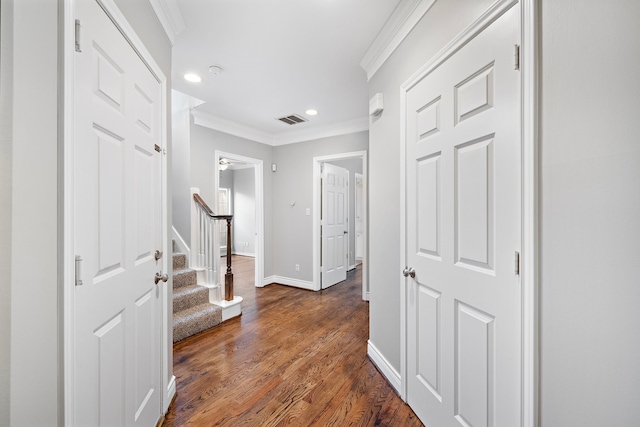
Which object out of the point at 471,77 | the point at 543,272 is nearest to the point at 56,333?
the point at 543,272

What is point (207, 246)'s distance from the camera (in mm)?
3391

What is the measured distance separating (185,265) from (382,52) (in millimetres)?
3314

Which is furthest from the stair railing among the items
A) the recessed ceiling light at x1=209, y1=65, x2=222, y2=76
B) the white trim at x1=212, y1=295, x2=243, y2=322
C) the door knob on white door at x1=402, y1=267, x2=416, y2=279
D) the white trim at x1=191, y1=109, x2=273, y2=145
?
the door knob on white door at x1=402, y1=267, x2=416, y2=279

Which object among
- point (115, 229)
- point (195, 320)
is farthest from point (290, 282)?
point (115, 229)

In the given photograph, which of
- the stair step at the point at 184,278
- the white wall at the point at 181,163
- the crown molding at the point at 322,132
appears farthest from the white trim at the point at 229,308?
the crown molding at the point at 322,132

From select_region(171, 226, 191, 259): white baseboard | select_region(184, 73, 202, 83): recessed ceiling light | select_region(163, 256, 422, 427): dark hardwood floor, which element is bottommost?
select_region(163, 256, 422, 427): dark hardwood floor

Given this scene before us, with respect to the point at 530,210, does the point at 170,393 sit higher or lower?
lower

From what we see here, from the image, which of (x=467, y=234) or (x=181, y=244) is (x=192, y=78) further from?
(x=467, y=234)

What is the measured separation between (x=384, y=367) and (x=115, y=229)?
6.68 ft

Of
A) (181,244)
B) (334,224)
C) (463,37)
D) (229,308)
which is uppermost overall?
(463,37)

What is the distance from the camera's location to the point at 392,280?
2.05m

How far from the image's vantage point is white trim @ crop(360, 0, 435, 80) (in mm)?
1628

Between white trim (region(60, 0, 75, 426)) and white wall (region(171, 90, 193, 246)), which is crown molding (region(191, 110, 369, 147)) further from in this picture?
white trim (region(60, 0, 75, 426))

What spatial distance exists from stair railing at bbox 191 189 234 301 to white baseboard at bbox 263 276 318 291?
135 centimetres
